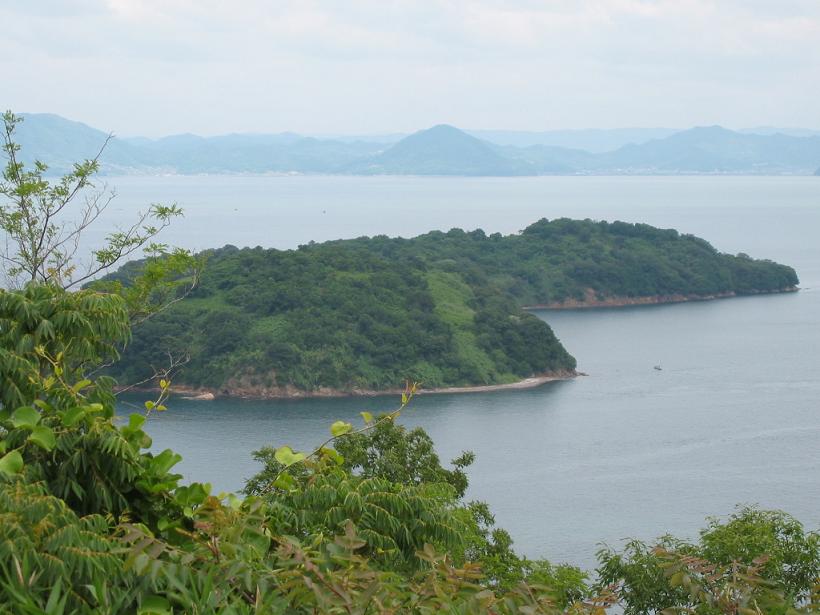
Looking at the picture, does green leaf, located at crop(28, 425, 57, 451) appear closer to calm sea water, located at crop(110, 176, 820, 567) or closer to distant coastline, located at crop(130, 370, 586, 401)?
calm sea water, located at crop(110, 176, 820, 567)

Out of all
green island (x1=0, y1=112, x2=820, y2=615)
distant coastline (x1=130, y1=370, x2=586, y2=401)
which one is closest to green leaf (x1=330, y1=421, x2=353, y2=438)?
green island (x1=0, y1=112, x2=820, y2=615)

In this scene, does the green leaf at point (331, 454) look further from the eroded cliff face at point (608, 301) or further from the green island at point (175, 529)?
the eroded cliff face at point (608, 301)

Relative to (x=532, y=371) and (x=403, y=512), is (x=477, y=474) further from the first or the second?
(x=403, y=512)

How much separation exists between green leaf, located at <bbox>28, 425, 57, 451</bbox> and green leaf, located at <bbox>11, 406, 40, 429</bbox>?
4 centimetres

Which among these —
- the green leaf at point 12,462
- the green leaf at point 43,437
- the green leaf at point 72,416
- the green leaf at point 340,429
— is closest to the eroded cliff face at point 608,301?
the green leaf at point 340,429

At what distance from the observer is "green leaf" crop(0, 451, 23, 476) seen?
12.0ft

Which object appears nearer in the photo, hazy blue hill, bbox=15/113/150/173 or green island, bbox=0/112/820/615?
green island, bbox=0/112/820/615

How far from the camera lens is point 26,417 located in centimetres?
395

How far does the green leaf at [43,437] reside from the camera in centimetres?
384

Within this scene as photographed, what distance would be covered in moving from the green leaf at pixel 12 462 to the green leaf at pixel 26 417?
0.20 metres

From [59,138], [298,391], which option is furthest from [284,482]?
[59,138]

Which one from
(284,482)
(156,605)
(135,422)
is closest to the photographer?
(156,605)

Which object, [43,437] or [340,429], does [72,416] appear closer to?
[43,437]

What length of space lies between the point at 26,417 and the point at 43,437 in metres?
0.14
